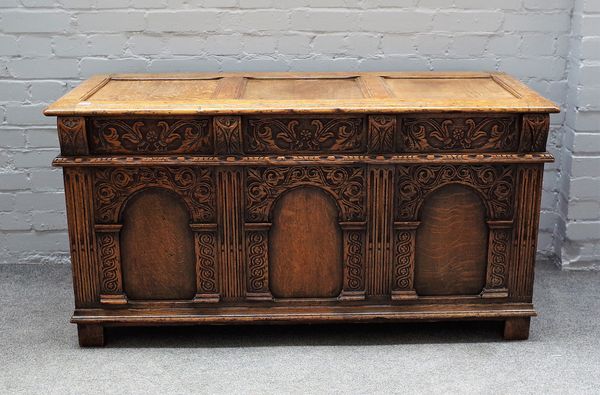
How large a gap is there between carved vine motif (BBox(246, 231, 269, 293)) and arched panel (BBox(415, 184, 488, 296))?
515 mm

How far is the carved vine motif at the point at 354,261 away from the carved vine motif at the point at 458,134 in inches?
13.7

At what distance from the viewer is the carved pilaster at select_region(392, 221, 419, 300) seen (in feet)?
8.59

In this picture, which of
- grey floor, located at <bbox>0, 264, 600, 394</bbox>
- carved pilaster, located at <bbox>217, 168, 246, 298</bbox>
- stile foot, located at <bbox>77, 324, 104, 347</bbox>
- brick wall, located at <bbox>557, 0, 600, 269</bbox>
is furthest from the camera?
brick wall, located at <bbox>557, 0, 600, 269</bbox>

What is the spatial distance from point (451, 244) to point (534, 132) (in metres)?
Answer: 0.46

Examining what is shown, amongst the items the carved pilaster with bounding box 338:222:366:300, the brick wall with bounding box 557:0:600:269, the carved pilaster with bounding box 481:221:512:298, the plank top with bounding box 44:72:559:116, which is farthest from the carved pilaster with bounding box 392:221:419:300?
the brick wall with bounding box 557:0:600:269

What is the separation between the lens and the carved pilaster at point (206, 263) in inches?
103

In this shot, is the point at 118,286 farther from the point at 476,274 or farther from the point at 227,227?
the point at 476,274

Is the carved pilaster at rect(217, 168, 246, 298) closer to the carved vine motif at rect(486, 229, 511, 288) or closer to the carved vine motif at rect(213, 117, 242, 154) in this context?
the carved vine motif at rect(213, 117, 242, 154)

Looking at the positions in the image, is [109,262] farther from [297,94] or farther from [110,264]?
[297,94]

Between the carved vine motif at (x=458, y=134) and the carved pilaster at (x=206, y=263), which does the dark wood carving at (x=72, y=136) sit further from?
the carved vine motif at (x=458, y=134)

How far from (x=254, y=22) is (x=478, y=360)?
5.09 feet

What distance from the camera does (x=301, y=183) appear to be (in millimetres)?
2576

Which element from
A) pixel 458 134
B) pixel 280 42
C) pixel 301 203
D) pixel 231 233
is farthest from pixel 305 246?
pixel 280 42

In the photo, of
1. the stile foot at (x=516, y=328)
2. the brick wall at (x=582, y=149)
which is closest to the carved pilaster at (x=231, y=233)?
the stile foot at (x=516, y=328)
